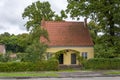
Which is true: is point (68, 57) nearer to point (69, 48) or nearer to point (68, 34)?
point (69, 48)

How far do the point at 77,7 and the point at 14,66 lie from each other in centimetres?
1329

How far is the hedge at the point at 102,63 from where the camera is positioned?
40000 millimetres

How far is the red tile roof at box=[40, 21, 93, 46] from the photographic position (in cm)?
4769

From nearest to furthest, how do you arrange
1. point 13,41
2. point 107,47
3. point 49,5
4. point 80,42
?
point 107,47 < point 80,42 < point 49,5 < point 13,41

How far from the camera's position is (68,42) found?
47.7 metres

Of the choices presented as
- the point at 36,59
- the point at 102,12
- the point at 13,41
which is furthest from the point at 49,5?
the point at 13,41

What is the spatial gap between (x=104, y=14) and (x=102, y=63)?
7280 millimetres

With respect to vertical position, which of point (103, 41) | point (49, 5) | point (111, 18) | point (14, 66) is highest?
point (49, 5)

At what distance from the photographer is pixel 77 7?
44750 mm

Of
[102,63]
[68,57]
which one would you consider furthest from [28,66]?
[68,57]

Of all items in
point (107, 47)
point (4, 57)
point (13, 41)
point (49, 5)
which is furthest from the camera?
point (13, 41)

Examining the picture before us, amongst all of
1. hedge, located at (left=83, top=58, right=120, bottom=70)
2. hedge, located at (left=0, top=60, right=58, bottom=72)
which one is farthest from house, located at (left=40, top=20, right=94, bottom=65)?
hedge, located at (left=0, top=60, right=58, bottom=72)

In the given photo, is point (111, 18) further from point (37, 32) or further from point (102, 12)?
point (37, 32)

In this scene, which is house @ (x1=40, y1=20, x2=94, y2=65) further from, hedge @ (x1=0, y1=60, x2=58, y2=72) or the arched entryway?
hedge @ (x1=0, y1=60, x2=58, y2=72)
